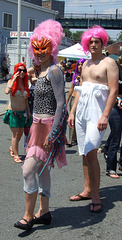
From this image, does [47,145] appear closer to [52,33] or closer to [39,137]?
[39,137]

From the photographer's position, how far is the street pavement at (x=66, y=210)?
3.56 meters

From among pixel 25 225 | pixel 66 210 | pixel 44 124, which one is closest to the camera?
pixel 25 225

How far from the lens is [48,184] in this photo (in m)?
3.84

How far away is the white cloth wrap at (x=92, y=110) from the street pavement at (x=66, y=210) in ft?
2.37

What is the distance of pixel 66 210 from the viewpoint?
416 cm

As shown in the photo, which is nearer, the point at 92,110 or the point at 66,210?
the point at 92,110

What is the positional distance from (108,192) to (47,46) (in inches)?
86.3

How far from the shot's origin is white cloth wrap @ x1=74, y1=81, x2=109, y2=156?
12.9ft

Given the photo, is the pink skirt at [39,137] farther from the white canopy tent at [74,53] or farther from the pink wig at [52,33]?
A: the white canopy tent at [74,53]

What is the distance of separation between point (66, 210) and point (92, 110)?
118 cm

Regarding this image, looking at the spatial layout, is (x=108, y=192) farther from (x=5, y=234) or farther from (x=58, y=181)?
(x=5, y=234)

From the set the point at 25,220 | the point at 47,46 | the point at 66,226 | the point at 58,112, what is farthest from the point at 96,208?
the point at 47,46

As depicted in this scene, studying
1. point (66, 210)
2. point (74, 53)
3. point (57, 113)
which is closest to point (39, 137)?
point (57, 113)

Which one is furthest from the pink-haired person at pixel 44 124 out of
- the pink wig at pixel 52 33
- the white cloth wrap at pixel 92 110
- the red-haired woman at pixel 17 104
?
the red-haired woman at pixel 17 104
